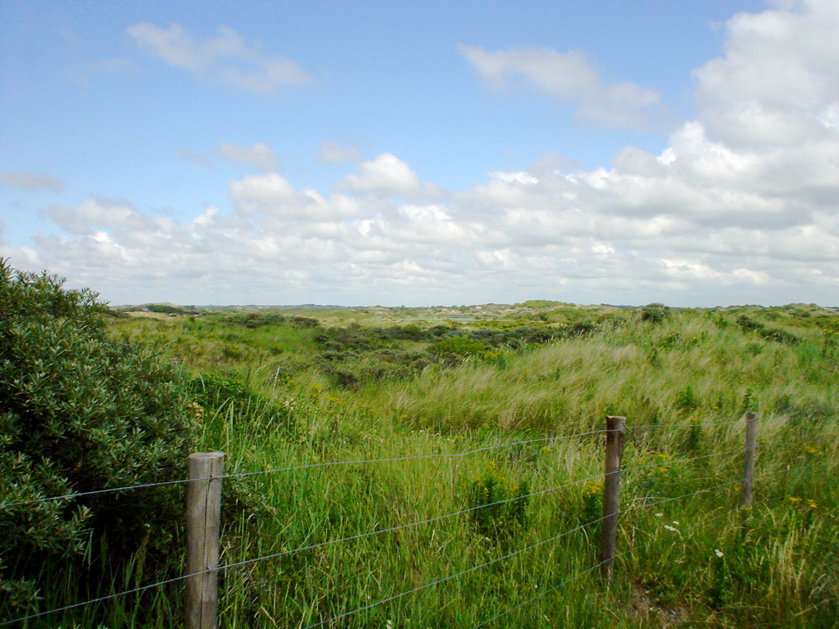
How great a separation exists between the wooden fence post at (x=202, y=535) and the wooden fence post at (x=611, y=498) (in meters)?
2.88

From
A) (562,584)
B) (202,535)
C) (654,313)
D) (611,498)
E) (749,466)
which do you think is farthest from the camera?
(654,313)

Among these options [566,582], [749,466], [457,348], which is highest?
[457,348]

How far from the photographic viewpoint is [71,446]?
2.95 meters

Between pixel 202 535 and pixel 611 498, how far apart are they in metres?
3.01

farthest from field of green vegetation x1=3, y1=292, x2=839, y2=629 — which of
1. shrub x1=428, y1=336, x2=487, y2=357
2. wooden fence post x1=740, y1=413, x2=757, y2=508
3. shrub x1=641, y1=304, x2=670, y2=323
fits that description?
shrub x1=641, y1=304, x2=670, y2=323

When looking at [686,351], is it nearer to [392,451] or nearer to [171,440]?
[392,451]

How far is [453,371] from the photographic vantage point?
38.1 ft

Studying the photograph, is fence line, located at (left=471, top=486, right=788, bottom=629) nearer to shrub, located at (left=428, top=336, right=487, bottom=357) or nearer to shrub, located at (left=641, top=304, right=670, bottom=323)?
shrub, located at (left=428, top=336, right=487, bottom=357)

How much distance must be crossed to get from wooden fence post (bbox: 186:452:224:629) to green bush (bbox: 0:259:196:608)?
20.6 inches

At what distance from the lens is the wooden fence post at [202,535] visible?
268 cm

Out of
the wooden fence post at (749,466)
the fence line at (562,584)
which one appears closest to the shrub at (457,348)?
the wooden fence post at (749,466)

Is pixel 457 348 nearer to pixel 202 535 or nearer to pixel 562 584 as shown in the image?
pixel 562 584

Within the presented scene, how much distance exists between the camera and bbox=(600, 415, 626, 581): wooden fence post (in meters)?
4.31

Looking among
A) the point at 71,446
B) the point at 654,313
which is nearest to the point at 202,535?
the point at 71,446
